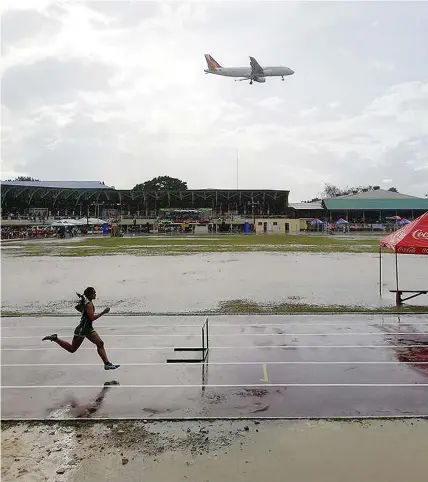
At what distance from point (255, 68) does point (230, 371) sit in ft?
193

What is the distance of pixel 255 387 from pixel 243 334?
151 inches

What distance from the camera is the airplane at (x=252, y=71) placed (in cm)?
6260

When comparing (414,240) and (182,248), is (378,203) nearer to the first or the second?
(182,248)

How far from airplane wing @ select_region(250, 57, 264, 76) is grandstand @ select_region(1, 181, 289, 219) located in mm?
31604

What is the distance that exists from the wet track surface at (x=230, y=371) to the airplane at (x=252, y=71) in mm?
53292

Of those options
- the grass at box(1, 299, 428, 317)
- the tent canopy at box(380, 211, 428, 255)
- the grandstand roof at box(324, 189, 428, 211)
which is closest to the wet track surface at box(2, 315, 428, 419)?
the grass at box(1, 299, 428, 317)

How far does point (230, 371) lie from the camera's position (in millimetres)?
9180

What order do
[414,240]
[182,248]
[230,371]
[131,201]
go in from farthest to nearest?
[131,201]
[182,248]
[414,240]
[230,371]

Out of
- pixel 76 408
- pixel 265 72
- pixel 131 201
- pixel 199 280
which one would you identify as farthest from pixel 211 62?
pixel 76 408

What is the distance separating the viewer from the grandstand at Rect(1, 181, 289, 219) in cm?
9262

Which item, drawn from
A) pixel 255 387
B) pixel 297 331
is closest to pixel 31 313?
pixel 297 331

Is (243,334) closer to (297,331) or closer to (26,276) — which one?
(297,331)

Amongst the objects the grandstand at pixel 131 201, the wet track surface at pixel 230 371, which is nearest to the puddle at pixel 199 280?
the wet track surface at pixel 230 371

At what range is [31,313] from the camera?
15148 millimetres
